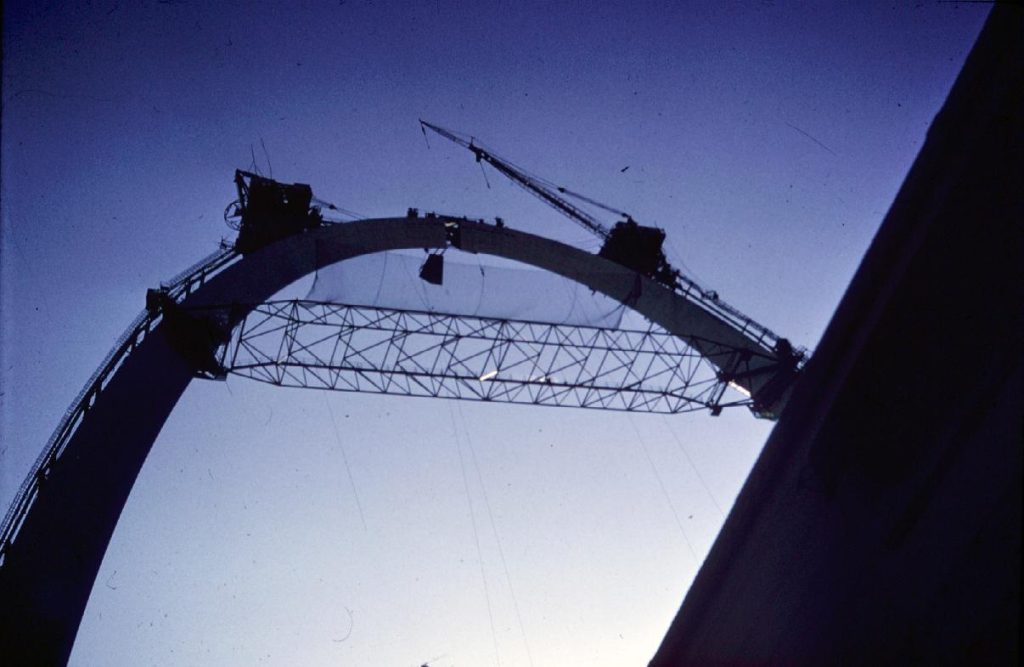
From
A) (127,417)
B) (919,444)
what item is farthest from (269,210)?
(919,444)

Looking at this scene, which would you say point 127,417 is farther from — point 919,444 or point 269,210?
point 919,444

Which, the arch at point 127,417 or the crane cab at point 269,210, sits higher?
the crane cab at point 269,210

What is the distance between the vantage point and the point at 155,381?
1152cm

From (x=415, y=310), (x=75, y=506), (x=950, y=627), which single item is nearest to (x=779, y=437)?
(x=950, y=627)

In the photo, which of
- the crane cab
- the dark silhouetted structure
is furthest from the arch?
the dark silhouetted structure

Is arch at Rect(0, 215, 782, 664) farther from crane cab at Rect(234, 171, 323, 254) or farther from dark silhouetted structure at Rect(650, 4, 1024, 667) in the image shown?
dark silhouetted structure at Rect(650, 4, 1024, 667)

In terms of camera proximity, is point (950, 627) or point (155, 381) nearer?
point (950, 627)

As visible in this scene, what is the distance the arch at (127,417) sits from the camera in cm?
922

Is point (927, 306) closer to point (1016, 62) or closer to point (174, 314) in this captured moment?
point (1016, 62)

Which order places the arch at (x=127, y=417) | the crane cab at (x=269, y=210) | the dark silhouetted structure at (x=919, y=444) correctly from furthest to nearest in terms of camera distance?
the crane cab at (x=269, y=210)
the arch at (x=127, y=417)
the dark silhouetted structure at (x=919, y=444)

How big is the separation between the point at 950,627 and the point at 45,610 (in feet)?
40.8

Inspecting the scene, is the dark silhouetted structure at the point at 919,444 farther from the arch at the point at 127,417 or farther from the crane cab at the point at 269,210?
the crane cab at the point at 269,210

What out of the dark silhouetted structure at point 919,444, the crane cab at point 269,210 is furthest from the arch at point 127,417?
the dark silhouetted structure at point 919,444

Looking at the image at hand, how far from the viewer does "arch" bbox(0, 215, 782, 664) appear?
30.2 feet
